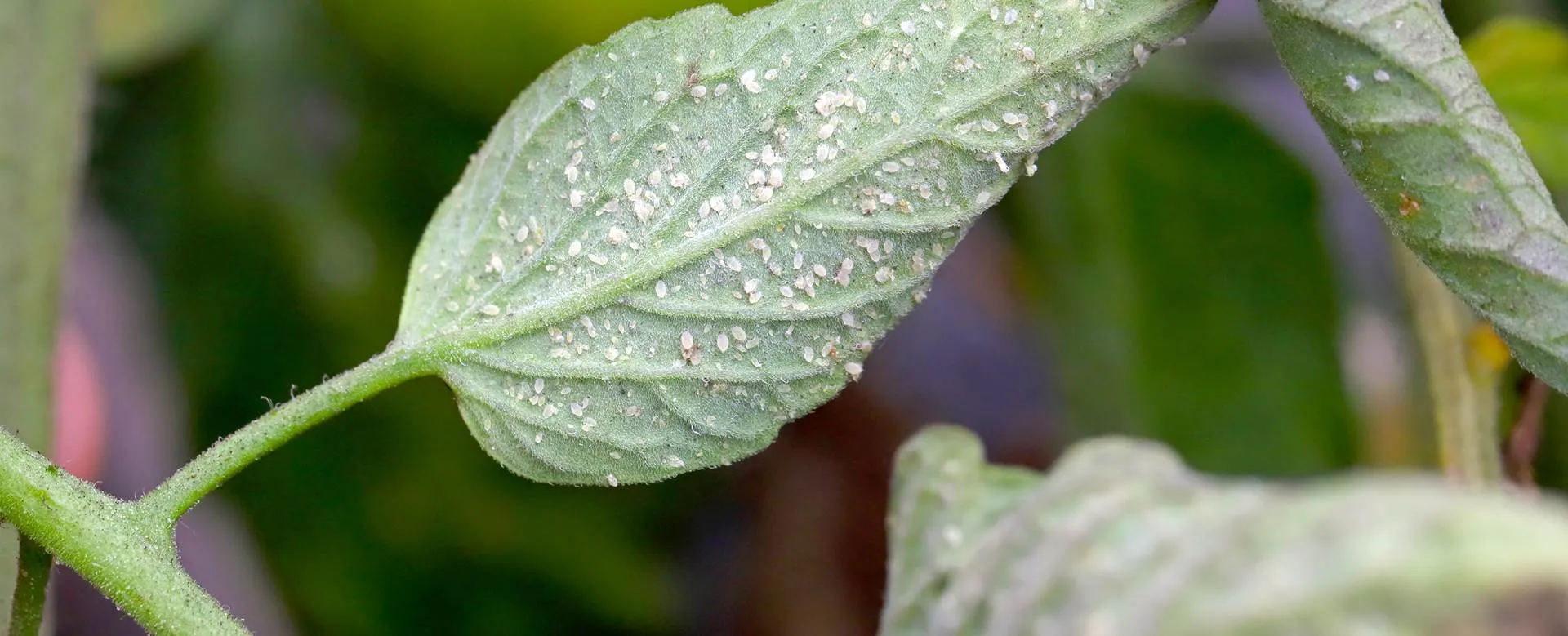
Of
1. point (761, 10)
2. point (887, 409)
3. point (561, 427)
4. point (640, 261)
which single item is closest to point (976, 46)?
point (761, 10)

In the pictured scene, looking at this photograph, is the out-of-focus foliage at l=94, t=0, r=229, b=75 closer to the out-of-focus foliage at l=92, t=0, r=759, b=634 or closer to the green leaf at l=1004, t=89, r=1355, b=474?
the out-of-focus foliage at l=92, t=0, r=759, b=634

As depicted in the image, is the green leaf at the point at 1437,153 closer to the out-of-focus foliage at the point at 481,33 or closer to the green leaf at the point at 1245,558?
the green leaf at the point at 1245,558

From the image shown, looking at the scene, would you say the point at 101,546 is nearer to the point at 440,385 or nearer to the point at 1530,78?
the point at 440,385

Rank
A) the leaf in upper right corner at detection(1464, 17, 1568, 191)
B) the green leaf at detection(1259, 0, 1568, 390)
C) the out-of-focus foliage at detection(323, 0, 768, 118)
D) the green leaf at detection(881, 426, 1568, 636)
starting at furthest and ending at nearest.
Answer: the out-of-focus foliage at detection(323, 0, 768, 118) < the leaf in upper right corner at detection(1464, 17, 1568, 191) < the green leaf at detection(1259, 0, 1568, 390) < the green leaf at detection(881, 426, 1568, 636)

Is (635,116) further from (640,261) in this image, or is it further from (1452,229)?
(1452,229)

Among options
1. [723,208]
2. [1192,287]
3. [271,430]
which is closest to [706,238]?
[723,208]

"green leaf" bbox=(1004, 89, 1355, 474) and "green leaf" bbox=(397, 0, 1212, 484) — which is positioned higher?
"green leaf" bbox=(397, 0, 1212, 484)

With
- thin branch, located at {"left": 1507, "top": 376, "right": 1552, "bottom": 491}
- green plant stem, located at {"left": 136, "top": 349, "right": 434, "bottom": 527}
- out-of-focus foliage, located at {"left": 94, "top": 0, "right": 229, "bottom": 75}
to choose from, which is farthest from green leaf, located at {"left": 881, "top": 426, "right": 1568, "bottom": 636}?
out-of-focus foliage, located at {"left": 94, "top": 0, "right": 229, "bottom": 75}
